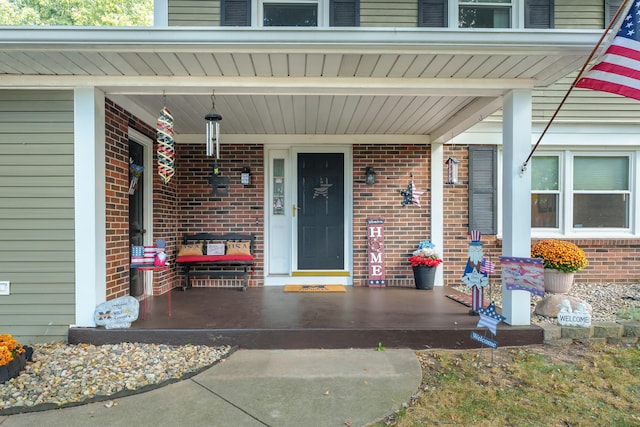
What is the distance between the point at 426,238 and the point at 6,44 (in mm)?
5383

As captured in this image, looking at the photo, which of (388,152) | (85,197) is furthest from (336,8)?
(85,197)

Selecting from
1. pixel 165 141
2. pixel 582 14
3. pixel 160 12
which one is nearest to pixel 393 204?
pixel 165 141

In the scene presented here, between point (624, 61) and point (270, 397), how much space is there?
3.62 meters

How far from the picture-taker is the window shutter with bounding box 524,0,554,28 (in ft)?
15.7

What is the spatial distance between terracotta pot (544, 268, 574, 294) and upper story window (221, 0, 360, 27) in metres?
4.22

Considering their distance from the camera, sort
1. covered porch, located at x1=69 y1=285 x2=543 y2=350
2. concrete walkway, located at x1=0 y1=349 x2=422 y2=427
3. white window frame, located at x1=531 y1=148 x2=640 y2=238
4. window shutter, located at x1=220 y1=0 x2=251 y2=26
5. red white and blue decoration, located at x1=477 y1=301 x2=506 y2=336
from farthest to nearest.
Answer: white window frame, located at x1=531 y1=148 x2=640 y2=238 → window shutter, located at x1=220 y1=0 x2=251 y2=26 → covered porch, located at x1=69 y1=285 x2=543 y2=350 → red white and blue decoration, located at x1=477 y1=301 x2=506 y2=336 → concrete walkway, located at x1=0 y1=349 x2=422 y2=427

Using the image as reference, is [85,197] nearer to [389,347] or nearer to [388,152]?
[389,347]

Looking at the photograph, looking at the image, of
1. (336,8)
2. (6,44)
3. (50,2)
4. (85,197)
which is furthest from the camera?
(50,2)

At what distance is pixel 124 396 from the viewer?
2662 mm

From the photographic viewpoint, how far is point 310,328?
3.58 metres

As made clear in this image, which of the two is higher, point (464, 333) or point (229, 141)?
point (229, 141)

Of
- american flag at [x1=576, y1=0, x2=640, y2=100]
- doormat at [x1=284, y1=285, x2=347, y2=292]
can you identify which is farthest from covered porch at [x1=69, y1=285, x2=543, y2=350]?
american flag at [x1=576, y1=0, x2=640, y2=100]

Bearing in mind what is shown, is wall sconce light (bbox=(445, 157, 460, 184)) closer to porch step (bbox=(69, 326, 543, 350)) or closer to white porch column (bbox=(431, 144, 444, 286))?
white porch column (bbox=(431, 144, 444, 286))

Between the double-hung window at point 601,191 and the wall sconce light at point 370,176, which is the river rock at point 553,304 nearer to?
the double-hung window at point 601,191
